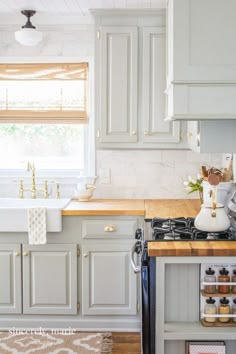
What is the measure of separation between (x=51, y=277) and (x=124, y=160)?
1157 mm

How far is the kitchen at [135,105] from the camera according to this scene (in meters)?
2.70

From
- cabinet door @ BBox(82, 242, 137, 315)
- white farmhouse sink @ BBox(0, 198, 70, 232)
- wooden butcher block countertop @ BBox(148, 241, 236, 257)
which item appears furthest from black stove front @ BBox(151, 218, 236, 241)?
white farmhouse sink @ BBox(0, 198, 70, 232)

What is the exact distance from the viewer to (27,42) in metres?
4.00

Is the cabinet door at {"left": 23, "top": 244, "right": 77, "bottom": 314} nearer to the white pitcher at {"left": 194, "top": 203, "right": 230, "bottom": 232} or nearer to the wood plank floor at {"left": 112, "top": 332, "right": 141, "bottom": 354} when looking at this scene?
the wood plank floor at {"left": 112, "top": 332, "right": 141, "bottom": 354}

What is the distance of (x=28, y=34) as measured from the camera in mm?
3941

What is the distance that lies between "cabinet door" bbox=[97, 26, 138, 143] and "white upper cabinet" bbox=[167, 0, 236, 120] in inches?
47.1

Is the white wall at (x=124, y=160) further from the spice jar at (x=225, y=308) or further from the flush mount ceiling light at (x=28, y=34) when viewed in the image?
the spice jar at (x=225, y=308)

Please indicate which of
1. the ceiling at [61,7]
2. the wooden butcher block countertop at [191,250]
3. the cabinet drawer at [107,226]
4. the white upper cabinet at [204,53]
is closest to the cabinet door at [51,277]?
the cabinet drawer at [107,226]

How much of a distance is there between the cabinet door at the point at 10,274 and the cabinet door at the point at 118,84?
3.48ft

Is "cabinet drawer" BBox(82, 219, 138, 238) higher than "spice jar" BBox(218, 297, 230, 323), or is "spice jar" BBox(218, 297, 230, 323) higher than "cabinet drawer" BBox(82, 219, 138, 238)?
"cabinet drawer" BBox(82, 219, 138, 238)

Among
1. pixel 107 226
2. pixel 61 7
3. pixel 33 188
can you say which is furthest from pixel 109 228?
pixel 61 7

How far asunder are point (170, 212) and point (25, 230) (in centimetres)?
102

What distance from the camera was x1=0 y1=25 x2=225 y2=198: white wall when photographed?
424 cm

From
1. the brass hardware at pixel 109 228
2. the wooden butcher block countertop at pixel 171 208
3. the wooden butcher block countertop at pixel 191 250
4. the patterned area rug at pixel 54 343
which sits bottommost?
the patterned area rug at pixel 54 343
